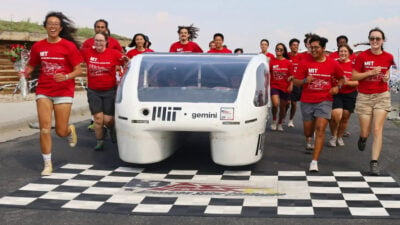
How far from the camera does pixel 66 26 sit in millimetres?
6590

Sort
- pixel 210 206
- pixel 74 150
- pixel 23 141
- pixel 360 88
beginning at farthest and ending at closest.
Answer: pixel 23 141, pixel 74 150, pixel 360 88, pixel 210 206

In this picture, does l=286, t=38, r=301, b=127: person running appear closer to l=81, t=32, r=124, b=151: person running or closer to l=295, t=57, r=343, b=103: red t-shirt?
l=295, t=57, r=343, b=103: red t-shirt

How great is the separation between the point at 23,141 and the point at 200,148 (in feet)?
9.82

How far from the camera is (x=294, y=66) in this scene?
10.6 meters

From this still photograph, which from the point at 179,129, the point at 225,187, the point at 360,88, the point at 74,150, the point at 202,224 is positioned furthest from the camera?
the point at 74,150


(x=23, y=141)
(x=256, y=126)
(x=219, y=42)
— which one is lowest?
(x=23, y=141)

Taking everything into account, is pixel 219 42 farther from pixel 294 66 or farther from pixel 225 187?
pixel 225 187

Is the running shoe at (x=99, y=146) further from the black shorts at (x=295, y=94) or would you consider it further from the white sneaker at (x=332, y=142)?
the black shorts at (x=295, y=94)

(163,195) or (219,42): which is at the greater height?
(219,42)

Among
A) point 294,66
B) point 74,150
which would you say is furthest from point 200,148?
point 294,66

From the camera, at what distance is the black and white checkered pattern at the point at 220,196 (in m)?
4.81

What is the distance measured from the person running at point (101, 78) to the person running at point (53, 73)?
1.32 meters

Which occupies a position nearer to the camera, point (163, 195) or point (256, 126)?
point (163, 195)

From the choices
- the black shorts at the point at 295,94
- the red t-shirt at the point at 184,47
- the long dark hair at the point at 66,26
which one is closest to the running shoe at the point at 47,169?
the long dark hair at the point at 66,26
